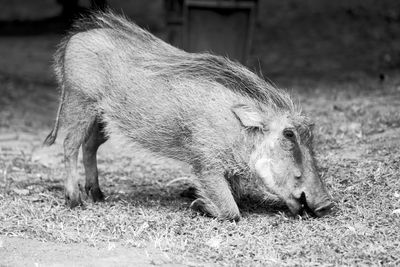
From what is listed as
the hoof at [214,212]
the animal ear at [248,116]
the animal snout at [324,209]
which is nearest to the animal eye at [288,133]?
the animal ear at [248,116]

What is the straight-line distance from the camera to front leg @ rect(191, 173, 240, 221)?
435 cm

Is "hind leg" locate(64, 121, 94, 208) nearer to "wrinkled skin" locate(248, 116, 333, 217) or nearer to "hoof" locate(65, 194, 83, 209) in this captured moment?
"hoof" locate(65, 194, 83, 209)

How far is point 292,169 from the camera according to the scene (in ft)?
14.2

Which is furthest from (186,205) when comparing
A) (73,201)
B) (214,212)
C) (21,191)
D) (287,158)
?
(21,191)

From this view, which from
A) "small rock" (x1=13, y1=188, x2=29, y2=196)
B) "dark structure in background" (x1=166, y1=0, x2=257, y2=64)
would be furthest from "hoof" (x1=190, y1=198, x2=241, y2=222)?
"dark structure in background" (x1=166, y1=0, x2=257, y2=64)

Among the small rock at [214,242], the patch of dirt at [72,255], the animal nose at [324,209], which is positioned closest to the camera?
the patch of dirt at [72,255]

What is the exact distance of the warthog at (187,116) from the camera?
4.36 metres

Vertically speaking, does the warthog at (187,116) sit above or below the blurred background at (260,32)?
above

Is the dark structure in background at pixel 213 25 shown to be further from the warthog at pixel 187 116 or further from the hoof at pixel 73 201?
the hoof at pixel 73 201

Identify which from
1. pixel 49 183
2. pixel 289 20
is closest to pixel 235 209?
pixel 49 183

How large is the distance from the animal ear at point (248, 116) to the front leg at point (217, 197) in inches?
14.5

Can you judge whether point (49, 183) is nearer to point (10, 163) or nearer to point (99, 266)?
point (10, 163)

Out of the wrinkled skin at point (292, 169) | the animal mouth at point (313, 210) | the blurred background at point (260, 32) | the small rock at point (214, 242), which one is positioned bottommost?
the blurred background at point (260, 32)

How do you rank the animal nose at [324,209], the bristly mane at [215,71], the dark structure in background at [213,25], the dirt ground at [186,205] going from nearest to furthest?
the dirt ground at [186,205]
the animal nose at [324,209]
the bristly mane at [215,71]
the dark structure in background at [213,25]
